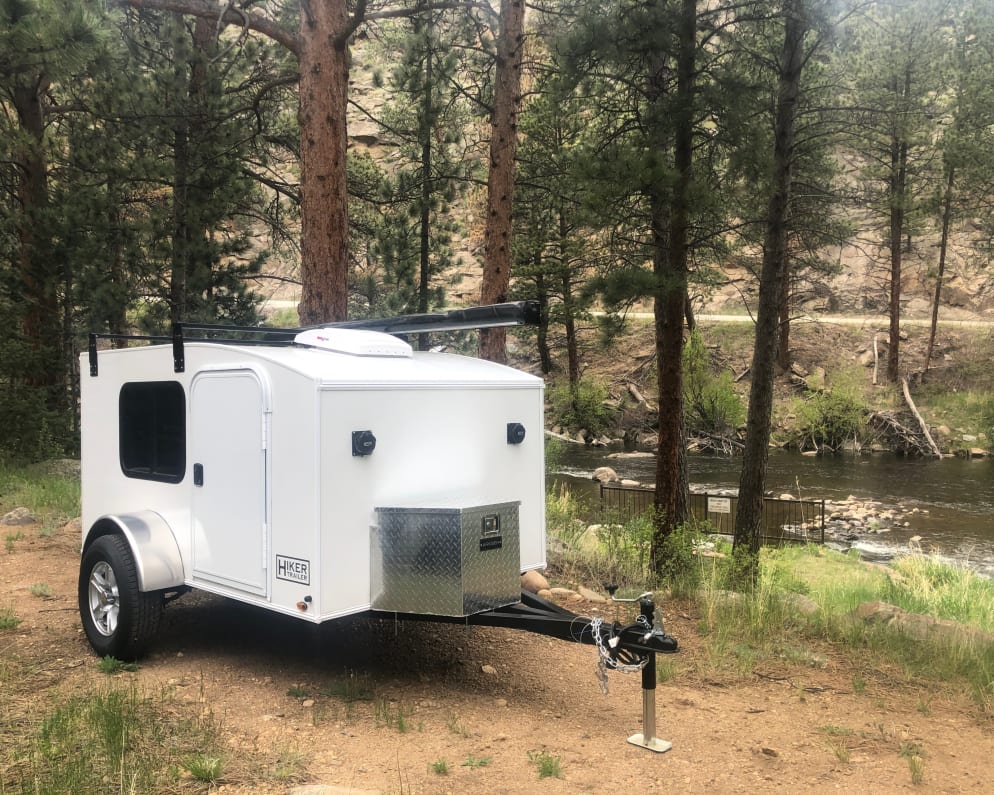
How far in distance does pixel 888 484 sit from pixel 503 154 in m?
14.7

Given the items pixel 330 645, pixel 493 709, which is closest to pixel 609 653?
pixel 493 709

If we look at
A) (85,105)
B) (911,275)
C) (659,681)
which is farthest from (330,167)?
(911,275)

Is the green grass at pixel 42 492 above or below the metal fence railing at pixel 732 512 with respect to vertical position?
above

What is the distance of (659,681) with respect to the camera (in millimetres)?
5527

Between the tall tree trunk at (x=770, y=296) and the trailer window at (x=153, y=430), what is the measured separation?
6.33m

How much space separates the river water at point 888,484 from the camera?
1518 centimetres

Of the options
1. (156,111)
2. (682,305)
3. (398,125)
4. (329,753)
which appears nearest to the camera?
(329,753)

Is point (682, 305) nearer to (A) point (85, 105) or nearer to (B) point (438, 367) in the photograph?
(B) point (438, 367)

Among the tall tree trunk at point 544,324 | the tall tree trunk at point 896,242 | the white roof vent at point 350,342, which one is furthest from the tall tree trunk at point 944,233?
the white roof vent at point 350,342

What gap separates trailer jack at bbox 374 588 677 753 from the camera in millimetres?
4336

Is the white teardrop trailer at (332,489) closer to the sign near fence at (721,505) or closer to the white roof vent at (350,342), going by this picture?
the white roof vent at (350,342)

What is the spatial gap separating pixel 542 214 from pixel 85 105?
17.3 meters

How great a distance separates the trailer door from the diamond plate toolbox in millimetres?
692

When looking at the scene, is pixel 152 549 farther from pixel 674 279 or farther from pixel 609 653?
pixel 674 279
